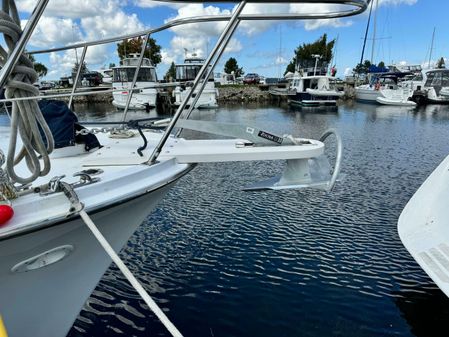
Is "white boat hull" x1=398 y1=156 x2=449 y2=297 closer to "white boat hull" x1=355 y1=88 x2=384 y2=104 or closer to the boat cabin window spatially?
the boat cabin window

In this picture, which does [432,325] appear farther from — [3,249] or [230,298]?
[3,249]

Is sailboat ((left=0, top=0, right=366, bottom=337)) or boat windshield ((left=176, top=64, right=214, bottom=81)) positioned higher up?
boat windshield ((left=176, top=64, right=214, bottom=81))

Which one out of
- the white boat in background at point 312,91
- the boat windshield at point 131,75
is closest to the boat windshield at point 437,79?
the white boat in background at point 312,91

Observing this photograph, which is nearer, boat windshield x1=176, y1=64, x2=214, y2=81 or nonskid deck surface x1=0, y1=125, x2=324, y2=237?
nonskid deck surface x1=0, y1=125, x2=324, y2=237

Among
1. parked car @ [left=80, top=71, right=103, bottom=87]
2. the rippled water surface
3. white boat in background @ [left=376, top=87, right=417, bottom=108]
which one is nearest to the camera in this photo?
the rippled water surface

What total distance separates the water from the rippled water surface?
2 cm

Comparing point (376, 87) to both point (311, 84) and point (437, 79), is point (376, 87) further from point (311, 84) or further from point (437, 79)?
point (311, 84)

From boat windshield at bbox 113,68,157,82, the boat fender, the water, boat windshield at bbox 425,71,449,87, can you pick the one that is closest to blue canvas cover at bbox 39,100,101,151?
the boat fender

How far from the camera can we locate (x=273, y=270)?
17.0 feet

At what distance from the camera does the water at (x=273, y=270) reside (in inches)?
165

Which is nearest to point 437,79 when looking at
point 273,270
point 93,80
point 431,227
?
point 93,80

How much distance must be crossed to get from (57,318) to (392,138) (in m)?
16.0

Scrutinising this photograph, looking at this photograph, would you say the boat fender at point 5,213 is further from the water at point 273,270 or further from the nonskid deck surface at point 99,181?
the water at point 273,270

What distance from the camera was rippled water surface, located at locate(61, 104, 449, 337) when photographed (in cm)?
419
